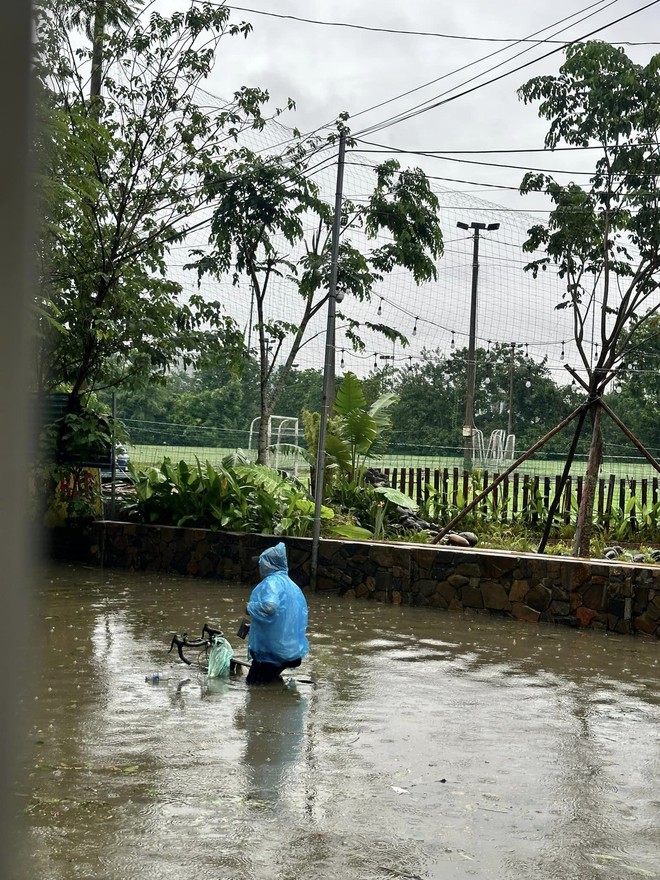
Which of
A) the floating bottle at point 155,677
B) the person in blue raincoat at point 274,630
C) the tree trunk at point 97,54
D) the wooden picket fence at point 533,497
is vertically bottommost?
the floating bottle at point 155,677

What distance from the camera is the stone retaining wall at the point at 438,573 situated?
32.1 feet

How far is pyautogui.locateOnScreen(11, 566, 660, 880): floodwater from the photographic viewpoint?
156 inches

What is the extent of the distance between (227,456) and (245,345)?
1955 mm

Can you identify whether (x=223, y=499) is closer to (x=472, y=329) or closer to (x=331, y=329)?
(x=331, y=329)

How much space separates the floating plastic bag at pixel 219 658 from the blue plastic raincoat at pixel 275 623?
339 millimetres

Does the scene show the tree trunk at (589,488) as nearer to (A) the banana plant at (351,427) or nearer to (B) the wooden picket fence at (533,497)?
(B) the wooden picket fence at (533,497)

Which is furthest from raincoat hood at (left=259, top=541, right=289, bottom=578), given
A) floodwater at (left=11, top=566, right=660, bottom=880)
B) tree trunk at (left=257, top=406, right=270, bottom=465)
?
tree trunk at (left=257, top=406, right=270, bottom=465)

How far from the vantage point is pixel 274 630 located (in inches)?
271

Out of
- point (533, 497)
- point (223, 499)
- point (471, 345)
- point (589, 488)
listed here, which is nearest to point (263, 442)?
point (223, 499)

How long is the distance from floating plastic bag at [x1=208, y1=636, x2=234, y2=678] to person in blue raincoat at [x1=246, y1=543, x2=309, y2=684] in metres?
0.25

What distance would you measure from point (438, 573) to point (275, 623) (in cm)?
433

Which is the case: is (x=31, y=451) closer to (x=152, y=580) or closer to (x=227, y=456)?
(x=152, y=580)

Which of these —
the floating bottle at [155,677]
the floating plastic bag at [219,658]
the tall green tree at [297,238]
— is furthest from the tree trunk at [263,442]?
the floating bottle at [155,677]

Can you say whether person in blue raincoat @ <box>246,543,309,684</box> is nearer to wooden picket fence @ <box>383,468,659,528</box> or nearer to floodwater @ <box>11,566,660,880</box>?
floodwater @ <box>11,566,660,880</box>
